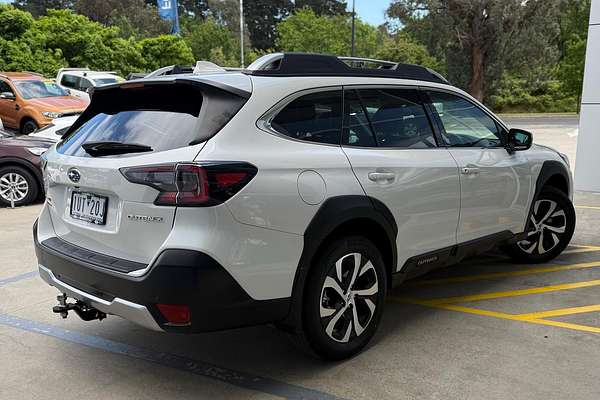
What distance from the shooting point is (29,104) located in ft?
49.8

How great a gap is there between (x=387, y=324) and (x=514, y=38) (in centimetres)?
3532

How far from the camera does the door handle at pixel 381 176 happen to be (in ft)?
11.3

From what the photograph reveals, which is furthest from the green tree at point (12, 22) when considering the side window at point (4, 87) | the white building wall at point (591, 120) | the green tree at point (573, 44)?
the green tree at point (573, 44)

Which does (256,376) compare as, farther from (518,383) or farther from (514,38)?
(514,38)

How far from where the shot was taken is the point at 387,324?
13.5 ft

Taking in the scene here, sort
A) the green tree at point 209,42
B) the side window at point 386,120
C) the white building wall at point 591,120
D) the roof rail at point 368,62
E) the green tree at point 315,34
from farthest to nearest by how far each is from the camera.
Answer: the green tree at point 209,42 → the green tree at point 315,34 → the white building wall at point 591,120 → the roof rail at point 368,62 → the side window at point 386,120

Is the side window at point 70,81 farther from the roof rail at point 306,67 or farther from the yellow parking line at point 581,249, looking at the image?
the roof rail at point 306,67

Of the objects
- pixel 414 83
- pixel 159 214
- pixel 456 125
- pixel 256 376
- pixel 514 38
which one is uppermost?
pixel 514 38

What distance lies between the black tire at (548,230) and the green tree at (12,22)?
24.9 metres

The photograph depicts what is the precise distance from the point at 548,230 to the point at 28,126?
14046 mm

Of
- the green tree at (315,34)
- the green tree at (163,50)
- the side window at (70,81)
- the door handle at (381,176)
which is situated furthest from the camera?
the green tree at (315,34)

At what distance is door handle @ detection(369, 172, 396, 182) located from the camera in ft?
11.3

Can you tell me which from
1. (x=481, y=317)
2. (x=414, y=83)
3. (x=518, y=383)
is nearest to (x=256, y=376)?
(x=518, y=383)

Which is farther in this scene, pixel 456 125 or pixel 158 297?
pixel 456 125
